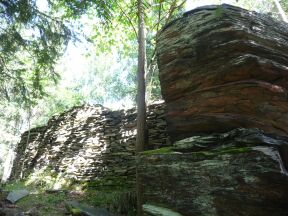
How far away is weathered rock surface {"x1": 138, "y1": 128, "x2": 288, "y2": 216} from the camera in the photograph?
373 cm

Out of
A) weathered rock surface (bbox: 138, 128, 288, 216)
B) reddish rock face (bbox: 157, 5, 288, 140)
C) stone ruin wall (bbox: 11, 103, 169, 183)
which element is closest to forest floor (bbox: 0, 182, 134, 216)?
stone ruin wall (bbox: 11, 103, 169, 183)

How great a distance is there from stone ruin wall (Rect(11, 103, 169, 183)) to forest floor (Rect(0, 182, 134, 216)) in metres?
0.86

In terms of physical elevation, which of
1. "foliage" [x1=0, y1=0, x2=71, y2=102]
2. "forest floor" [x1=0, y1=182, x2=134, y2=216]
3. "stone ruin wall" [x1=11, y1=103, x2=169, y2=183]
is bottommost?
"forest floor" [x1=0, y1=182, x2=134, y2=216]

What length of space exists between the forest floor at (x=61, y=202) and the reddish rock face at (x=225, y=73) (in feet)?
7.00

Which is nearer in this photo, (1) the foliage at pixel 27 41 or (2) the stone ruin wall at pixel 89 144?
(1) the foliage at pixel 27 41

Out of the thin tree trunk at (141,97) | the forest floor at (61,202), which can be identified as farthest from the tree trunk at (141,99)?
the forest floor at (61,202)

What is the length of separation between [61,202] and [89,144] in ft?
8.92

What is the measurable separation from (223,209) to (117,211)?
3.05m

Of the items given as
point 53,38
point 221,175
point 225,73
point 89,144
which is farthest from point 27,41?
point 221,175

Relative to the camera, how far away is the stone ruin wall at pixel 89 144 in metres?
8.44

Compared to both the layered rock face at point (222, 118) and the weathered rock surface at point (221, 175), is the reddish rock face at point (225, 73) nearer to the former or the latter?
the layered rock face at point (222, 118)

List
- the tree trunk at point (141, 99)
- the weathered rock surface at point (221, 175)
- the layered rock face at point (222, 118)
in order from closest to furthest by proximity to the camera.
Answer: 1. the weathered rock surface at point (221, 175)
2. the layered rock face at point (222, 118)
3. the tree trunk at point (141, 99)

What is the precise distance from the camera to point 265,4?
22.0 meters

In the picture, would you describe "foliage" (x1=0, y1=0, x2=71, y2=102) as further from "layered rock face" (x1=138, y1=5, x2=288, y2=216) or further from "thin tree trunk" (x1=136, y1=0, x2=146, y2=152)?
"layered rock face" (x1=138, y1=5, x2=288, y2=216)
